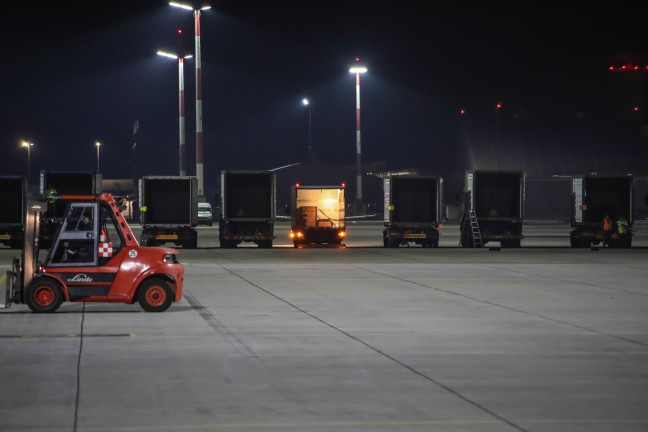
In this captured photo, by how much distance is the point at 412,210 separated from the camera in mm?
46750

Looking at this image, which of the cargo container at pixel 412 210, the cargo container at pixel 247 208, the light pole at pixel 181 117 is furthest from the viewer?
the light pole at pixel 181 117

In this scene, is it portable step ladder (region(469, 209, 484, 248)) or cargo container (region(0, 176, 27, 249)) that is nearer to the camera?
cargo container (region(0, 176, 27, 249))

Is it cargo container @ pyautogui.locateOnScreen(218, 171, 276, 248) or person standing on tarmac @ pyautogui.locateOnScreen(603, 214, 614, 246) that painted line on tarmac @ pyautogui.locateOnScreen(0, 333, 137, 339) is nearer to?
cargo container @ pyautogui.locateOnScreen(218, 171, 276, 248)

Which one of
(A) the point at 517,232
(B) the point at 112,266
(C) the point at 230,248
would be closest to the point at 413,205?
(A) the point at 517,232

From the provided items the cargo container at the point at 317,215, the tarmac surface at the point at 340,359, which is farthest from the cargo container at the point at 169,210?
the tarmac surface at the point at 340,359

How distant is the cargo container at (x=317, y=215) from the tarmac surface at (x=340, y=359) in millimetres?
19862

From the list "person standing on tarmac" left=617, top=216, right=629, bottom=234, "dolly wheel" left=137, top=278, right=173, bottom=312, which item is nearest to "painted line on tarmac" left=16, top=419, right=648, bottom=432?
"dolly wheel" left=137, top=278, right=173, bottom=312

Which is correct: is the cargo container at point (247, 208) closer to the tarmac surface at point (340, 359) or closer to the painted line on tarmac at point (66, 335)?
the tarmac surface at point (340, 359)

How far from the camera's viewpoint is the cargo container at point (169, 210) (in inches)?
1759

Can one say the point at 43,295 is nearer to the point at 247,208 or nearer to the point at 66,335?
the point at 66,335

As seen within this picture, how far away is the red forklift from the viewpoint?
19344 millimetres

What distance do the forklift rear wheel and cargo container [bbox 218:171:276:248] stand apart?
83.9ft

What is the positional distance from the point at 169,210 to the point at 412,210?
9391 millimetres

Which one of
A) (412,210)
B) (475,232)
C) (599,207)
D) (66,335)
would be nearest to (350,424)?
(66,335)
